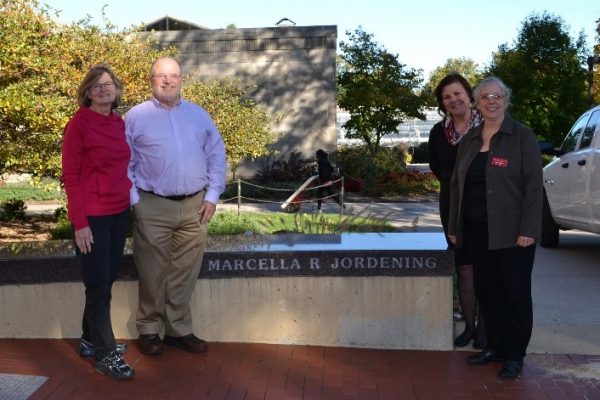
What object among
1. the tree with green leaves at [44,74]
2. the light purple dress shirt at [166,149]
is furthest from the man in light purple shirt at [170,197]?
the tree with green leaves at [44,74]

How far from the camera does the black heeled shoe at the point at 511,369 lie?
455 centimetres

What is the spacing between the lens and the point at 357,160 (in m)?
23.0

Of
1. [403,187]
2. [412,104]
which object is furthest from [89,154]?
[412,104]

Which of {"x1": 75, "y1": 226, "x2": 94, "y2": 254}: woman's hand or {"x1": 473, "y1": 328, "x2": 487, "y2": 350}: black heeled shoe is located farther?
{"x1": 473, "y1": 328, "x2": 487, "y2": 350}: black heeled shoe

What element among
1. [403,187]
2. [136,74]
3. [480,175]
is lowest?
[403,187]

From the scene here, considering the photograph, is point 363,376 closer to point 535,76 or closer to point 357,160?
point 357,160

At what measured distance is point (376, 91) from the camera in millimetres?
26531

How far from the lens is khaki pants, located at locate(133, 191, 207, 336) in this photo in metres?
4.79

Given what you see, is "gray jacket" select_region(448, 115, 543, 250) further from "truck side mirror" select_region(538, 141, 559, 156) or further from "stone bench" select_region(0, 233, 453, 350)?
"truck side mirror" select_region(538, 141, 559, 156)

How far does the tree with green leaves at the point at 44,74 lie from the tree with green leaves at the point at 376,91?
15.8 meters

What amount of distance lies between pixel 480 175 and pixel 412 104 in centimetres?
2260

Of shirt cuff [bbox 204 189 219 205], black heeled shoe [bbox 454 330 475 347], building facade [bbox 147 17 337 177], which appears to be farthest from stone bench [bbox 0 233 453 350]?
building facade [bbox 147 17 337 177]

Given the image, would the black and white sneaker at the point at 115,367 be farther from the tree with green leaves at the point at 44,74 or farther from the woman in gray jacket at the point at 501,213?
the tree with green leaves at the point at 44,74

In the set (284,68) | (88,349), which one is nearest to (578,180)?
(88,349)
